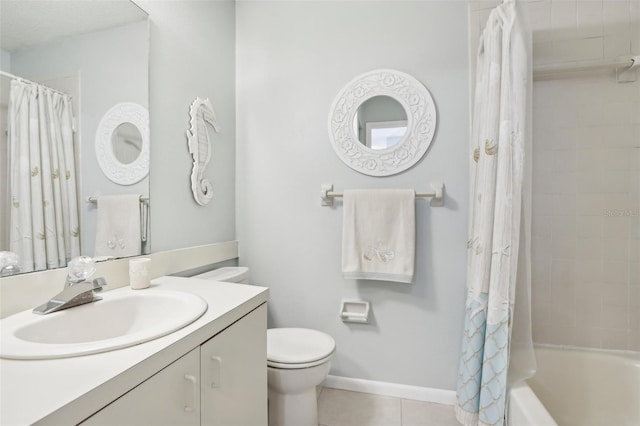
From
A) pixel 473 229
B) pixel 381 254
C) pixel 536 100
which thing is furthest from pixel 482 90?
pixel 381 254

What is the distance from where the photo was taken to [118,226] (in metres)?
1.23

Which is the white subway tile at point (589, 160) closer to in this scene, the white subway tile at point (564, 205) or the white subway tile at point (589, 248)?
the white subway tile at point (564, 205)

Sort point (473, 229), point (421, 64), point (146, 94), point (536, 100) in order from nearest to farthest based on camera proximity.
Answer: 1. point (146, 94)
2. point (473, 229)
3. point (536, 100)
4. point (421, 64)

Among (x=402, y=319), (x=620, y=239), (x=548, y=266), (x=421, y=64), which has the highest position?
(x=421, y=64)

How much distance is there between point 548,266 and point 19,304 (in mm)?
2163

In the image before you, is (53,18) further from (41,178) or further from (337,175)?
(337,175)

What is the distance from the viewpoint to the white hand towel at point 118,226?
1.15m

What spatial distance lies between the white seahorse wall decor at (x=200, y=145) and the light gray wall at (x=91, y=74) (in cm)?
36

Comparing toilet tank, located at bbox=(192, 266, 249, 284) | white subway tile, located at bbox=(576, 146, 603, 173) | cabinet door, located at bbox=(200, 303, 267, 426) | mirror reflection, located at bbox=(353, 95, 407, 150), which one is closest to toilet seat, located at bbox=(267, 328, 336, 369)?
cabinet door, located at bbox=(200, 303, 267, 426)

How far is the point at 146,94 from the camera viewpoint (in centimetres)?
138

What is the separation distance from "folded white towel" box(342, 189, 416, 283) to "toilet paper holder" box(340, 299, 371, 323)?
195 millimetres

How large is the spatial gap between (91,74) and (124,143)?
263mm

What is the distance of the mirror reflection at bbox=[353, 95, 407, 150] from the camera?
1.77 metres

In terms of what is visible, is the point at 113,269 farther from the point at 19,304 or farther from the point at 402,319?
the point at 402,319
